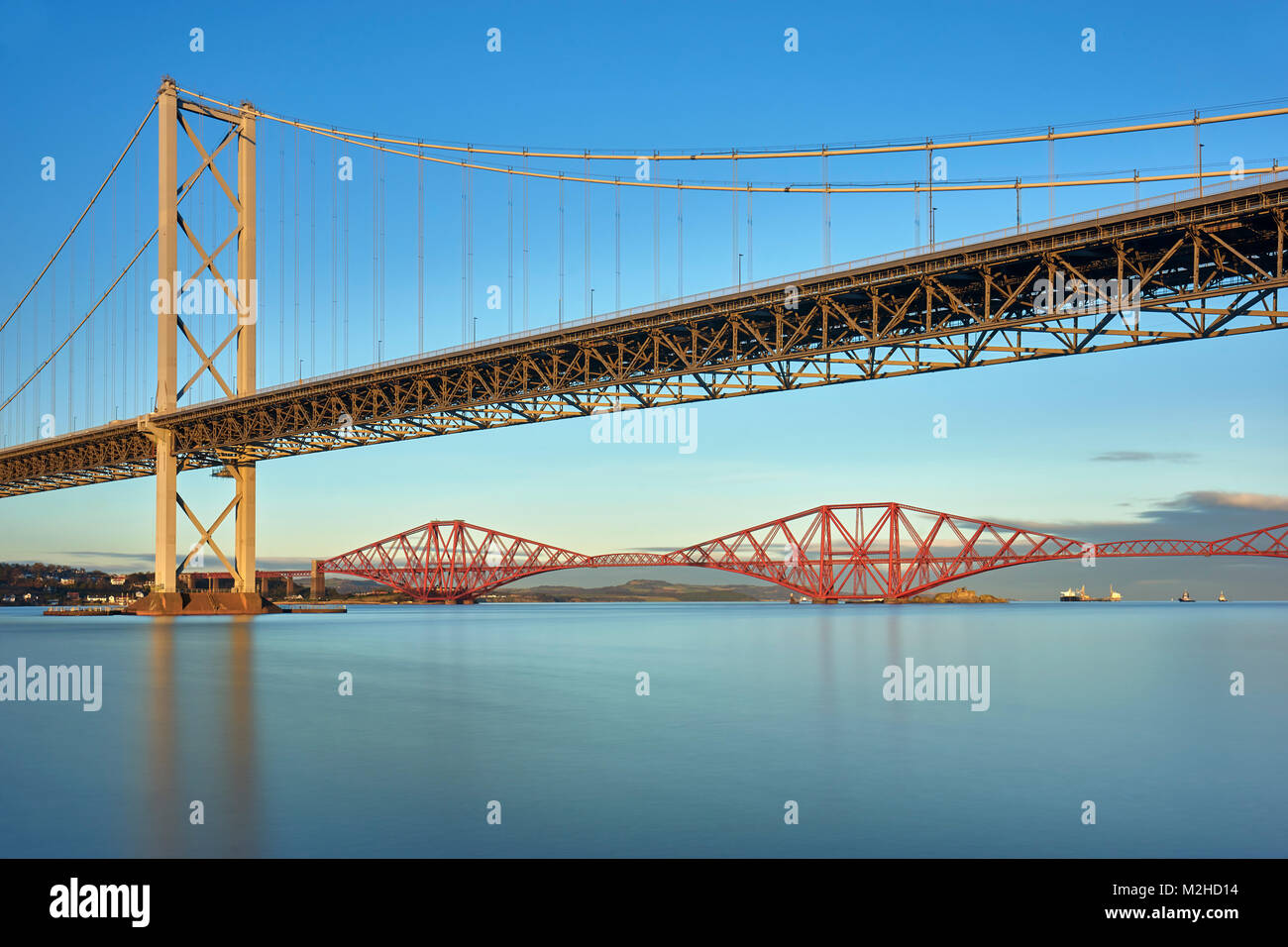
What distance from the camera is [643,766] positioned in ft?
Answer: 43.0

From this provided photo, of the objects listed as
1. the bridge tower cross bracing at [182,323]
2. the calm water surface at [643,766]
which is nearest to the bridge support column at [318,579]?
the bridge tower cross bracing at [182,323]

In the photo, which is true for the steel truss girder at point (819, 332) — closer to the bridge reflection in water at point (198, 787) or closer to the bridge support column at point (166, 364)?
the bridge support column at point (166, 364)

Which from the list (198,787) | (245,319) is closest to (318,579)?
(245,319)

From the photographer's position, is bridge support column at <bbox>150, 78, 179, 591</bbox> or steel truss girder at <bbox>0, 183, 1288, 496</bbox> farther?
bridge support column at <bbox>150, 78, 179, 591</bbox>

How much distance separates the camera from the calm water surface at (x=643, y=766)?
9.48 meters

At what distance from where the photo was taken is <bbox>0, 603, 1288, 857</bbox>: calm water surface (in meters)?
9.48

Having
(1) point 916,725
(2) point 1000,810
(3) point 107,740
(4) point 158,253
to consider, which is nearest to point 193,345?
(4) point 158,253

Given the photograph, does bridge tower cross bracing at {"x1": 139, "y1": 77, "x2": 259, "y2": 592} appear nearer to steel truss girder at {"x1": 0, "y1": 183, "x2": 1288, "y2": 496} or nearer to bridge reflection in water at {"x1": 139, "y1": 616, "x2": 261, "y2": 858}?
steel truss girder at {"x1": 0, "y1": 183, "x2": 1288, "y2": 496}

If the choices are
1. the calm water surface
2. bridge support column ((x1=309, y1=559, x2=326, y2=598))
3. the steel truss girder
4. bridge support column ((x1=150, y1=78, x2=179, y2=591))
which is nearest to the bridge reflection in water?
the calm water surface

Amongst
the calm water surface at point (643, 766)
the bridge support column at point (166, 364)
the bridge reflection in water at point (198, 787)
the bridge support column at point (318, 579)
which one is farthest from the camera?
the bridge support column at point (318, 579)

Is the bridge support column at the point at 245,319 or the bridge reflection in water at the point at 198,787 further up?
the bridge support column at the point at 245,319

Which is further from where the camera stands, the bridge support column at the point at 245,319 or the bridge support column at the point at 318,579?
the bridge support column at the point at 318,579

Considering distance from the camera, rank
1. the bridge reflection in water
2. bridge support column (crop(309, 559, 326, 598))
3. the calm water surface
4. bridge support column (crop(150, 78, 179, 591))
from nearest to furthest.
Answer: the bridge reflection in water → the calm water surface → bridge support column (crop(150, 78, 179, 591)) → bridge support column (crop(309, 559, 326, 598))

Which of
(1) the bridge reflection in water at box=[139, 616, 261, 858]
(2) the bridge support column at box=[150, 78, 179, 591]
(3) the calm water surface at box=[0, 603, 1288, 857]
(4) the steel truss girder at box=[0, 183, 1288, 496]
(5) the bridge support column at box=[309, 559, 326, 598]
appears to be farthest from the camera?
(5) the bridge support column at box=[309, 559, 326, 598]
